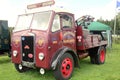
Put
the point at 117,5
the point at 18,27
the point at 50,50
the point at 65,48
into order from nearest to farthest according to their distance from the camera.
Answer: the point at 50,50, the point at 65,48, the point at 18,27, the point at 117,5

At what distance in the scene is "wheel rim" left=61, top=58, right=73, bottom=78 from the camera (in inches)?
299

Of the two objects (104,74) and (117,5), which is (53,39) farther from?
(117,5)

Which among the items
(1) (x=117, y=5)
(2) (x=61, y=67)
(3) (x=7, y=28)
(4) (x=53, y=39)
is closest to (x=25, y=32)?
(4) (x=53, y=39)

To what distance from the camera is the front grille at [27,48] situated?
7535 millimetres

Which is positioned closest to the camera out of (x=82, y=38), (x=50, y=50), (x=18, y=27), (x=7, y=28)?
(x=50, y=50)

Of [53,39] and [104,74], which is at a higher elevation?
[53,39]

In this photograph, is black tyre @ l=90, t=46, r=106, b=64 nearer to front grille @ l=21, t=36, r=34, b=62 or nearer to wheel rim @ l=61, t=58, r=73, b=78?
wheel rim @ l=61, t=58, r=73, b=78

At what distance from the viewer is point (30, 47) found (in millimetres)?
7594

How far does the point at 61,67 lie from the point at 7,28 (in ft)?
17.4

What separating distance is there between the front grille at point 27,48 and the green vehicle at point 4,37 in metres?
3.83

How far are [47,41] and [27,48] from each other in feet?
3.16

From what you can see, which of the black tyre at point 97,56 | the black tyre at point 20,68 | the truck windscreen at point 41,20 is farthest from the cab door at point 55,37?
the black tyre at point 97,56

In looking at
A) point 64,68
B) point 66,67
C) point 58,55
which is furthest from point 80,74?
point 58,55

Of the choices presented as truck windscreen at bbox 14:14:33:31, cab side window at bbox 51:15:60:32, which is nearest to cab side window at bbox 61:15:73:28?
cab side window at bbox 51:15:60:32
